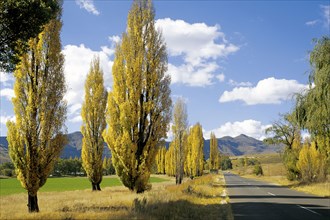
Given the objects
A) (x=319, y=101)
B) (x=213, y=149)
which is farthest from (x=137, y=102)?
(x=213, y=149)

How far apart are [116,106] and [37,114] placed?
6928 mm

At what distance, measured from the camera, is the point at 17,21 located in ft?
34.9

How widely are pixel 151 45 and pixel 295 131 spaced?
34388 millimetres

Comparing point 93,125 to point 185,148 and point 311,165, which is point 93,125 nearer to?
point 185,148

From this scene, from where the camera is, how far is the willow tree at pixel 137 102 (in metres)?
21.7

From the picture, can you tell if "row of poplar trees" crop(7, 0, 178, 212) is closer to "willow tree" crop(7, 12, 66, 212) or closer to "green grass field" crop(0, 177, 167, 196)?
"willow tree" crop(7, 12, 66, 212)

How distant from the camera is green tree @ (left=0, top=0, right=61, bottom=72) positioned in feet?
34.0

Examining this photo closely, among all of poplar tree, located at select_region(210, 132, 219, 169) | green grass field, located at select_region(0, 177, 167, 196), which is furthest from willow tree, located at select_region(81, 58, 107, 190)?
poplar tree, located at select_region(210, 132, 219, 169)

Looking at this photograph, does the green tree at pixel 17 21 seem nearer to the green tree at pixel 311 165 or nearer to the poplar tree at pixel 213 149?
the green tree at pixel 311 165

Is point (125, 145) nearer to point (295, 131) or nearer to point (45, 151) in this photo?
point (45, 151)

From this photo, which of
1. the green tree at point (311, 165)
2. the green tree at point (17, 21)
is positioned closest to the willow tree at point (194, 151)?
the green tree at point (311, 165)

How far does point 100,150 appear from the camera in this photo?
36656 mm

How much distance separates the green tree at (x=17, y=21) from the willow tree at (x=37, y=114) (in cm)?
589

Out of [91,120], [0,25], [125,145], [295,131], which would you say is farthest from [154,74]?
[295,131]
